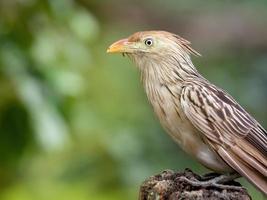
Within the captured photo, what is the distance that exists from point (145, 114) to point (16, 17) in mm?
4021

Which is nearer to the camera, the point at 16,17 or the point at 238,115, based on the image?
the point at 238,115

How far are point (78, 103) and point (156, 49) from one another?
157 centimetres

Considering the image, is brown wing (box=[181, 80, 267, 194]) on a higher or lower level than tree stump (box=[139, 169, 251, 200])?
higher

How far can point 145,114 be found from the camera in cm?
1205

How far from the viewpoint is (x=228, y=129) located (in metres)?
6.44

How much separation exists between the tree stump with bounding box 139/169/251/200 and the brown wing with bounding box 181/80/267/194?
0.97 ft

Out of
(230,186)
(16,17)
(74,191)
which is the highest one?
(16,17)

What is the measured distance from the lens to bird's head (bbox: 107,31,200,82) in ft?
22.7

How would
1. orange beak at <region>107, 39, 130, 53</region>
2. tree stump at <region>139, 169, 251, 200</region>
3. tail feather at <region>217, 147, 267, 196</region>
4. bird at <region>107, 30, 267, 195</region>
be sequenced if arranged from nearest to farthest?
1. tree stump at <region>139, 169, 251, 200</region>
2. tail feather at <region>217, 147, 267, 196</region>
3. bird at <region>107, 30, 267, 195</region>
4. orange beak at <region>107, 39, 130, 53</region>

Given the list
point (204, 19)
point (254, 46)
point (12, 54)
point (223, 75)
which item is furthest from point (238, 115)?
point (204, 19)

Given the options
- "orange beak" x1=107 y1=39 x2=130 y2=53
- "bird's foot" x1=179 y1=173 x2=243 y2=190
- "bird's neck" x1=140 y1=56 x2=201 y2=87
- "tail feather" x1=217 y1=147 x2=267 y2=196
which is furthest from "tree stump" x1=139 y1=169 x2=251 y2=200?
"orange beak" x1=107 y1=39 x2=130 y2=53

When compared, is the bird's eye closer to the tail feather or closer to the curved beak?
the curved beak

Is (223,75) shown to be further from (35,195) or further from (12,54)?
(12,54)

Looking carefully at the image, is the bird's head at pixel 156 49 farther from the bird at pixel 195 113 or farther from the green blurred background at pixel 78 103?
the green blurred background at pixel 78 103
